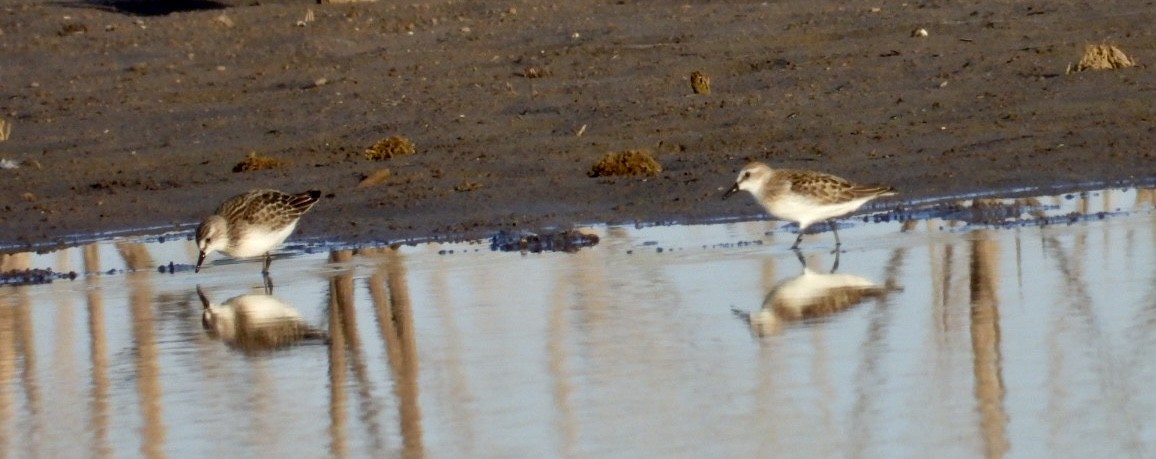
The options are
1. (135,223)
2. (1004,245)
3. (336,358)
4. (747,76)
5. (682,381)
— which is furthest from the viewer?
(747,76)

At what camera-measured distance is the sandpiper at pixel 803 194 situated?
38.8ft

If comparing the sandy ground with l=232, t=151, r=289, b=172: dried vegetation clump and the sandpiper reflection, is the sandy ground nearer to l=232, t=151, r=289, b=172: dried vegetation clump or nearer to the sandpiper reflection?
l=232, t=151, r=289, b=172: dried vegetation clump

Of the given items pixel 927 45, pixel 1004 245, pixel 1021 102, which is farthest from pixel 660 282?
pixel 927 45

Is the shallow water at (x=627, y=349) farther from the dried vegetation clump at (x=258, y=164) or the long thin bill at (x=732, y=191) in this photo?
the dried vegetation clump at (x=258, y=164)

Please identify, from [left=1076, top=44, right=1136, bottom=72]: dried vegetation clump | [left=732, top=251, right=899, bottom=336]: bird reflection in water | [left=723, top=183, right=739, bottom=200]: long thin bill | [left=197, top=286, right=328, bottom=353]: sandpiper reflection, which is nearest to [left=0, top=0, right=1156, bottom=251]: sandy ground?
[left=1076, top=44, right=1136, bottom=72]: dried vegetation clump

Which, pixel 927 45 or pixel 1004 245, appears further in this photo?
pixel 927 45

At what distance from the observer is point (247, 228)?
11.8 metres

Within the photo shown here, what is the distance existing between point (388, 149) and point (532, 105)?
2.14 metres

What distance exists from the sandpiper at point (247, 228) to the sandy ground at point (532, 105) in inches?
35.0

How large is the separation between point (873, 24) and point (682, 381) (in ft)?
42.4

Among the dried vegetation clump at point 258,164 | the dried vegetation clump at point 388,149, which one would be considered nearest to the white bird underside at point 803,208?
the dried vegetation clump at point 388,149

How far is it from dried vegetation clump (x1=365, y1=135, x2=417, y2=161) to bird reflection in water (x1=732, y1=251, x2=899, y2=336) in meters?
5.63

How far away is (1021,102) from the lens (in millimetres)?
16531

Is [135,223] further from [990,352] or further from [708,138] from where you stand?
[990,352]
